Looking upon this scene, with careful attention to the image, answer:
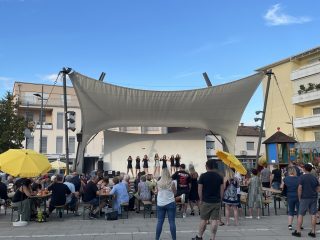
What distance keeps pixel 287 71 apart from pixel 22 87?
100 ft

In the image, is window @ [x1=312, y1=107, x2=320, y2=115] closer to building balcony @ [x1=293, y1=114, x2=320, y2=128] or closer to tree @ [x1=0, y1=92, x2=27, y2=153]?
building balcony @ [x1=293, y1=114, x2=320, y2=128]

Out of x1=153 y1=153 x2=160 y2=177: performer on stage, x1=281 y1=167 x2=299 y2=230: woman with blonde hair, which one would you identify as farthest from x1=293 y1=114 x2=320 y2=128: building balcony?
x1=281 y1=167 x2=299 y2=230: woman with blonde hair

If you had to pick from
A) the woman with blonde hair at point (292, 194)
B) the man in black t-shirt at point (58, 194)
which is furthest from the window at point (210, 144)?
the woman with blonde hair at point (292, 194)

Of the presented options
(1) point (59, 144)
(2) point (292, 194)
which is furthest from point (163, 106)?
(1) point (59, 144)

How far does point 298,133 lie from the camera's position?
40.9 m

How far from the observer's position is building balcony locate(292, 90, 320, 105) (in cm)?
3808

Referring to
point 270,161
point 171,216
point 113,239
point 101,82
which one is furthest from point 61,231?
point 270,161

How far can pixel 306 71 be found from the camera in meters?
39.9

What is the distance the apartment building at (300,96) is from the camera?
38.8 m

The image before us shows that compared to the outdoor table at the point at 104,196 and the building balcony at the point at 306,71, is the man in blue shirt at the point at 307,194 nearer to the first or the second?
the outdoor table at the point at 104,196

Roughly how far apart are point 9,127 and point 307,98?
28.6 m

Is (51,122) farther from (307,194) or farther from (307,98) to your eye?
(307,194)

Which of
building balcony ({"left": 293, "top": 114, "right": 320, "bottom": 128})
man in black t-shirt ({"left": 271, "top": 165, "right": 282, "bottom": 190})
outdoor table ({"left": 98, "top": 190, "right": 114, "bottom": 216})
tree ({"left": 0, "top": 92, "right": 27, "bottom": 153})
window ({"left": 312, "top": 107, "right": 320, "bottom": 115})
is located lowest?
outdoor table ({"left": 98, "top": 190, "right": 114, "bottom": 216})

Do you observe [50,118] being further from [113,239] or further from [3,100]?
[113,239]
